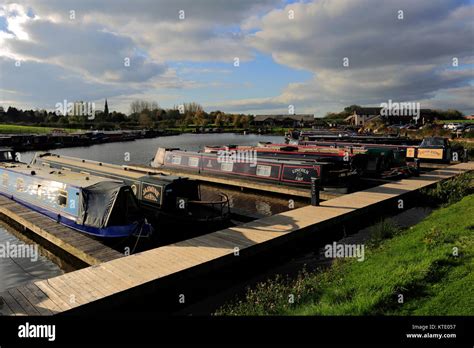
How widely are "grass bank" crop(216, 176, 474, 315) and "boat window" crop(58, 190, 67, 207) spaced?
8225 millimetres

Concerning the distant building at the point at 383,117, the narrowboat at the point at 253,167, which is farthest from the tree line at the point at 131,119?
the narrowboat at the point at 253,167

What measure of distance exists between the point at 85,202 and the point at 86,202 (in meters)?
0.04

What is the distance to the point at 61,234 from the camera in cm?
1198

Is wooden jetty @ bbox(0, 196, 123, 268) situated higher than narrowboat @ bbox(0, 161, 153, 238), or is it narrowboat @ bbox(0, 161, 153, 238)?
narrowboat @ bbox(0, 161, 153, 238)

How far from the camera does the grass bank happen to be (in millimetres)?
6680

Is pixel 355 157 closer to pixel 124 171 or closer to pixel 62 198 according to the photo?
pixel 124 171

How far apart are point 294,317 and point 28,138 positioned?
65.4 meters

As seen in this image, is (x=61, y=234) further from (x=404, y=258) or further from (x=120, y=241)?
(x=404, y=258)

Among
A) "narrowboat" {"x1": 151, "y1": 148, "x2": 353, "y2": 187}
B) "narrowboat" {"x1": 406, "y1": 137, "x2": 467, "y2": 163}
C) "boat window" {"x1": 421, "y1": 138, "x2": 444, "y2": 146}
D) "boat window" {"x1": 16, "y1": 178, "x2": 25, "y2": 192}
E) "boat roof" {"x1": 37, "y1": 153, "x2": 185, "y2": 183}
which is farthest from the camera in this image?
"boat window" {"x1": 421, "y1": 138, "x2": 444, "y2": 146}

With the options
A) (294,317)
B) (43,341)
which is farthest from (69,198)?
(294,317)

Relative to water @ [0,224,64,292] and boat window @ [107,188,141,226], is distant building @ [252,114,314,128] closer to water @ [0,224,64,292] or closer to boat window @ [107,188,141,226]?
boat window @ [107,188,141,226]

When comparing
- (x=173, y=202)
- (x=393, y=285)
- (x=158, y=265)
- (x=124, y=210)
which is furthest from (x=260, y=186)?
(x=393, y=285)

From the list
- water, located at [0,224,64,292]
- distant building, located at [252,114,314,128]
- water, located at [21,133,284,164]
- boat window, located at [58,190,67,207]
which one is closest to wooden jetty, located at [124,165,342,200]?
boat window, located at [58,190,67,207]

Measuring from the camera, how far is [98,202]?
1218 cm
